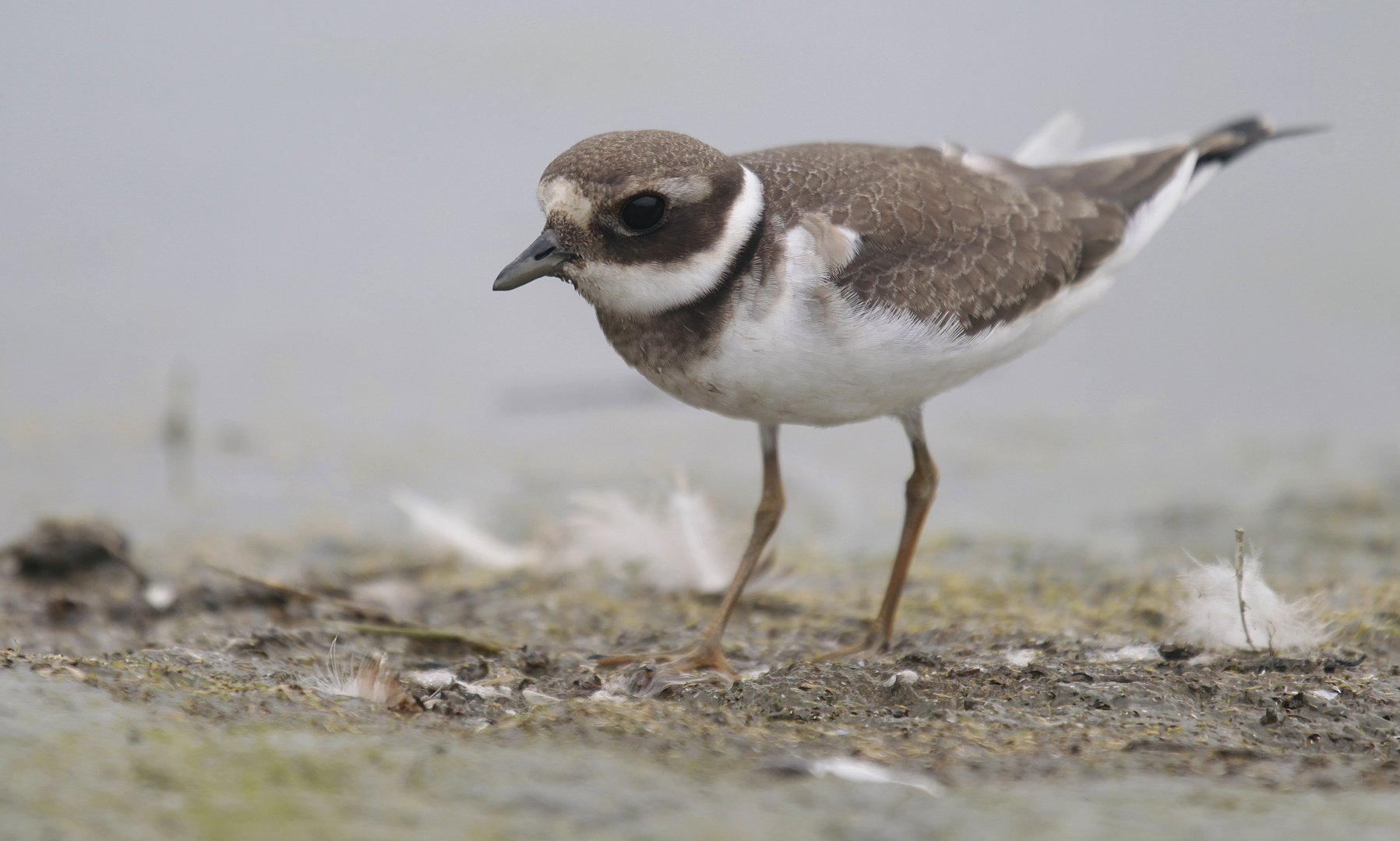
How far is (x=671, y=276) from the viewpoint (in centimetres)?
406

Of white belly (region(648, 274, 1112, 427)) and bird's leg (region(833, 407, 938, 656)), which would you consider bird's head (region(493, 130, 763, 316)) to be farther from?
bird's leg (region(833, 407, 938, 656))

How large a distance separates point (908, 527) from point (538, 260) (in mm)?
1908

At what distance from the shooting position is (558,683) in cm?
378

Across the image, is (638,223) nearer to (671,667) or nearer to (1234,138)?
(671,667)

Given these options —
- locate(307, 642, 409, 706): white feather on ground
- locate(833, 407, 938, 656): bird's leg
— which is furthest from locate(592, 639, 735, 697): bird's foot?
locate(307, 642, 409, 706): white feather on ground

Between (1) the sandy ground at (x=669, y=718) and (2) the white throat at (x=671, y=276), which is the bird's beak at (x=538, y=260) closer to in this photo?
(2) the white throat at (x=671, y=276)

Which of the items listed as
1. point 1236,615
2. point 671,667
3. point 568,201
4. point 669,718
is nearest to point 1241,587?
point 1236,615

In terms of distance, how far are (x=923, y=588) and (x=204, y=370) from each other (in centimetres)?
568

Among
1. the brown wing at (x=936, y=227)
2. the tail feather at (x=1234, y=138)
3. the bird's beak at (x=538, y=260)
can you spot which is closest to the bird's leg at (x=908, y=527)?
the brown wing at (x=936, y=227)

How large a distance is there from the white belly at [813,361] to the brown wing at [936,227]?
0.33 ft

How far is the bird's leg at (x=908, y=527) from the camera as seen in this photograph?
4742mm

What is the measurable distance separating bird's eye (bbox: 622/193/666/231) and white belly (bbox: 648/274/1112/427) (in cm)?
38

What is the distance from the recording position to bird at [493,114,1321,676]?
401 cm

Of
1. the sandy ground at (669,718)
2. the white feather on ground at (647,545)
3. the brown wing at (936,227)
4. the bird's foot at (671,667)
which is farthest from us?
the white feather on ground at (647,545)
